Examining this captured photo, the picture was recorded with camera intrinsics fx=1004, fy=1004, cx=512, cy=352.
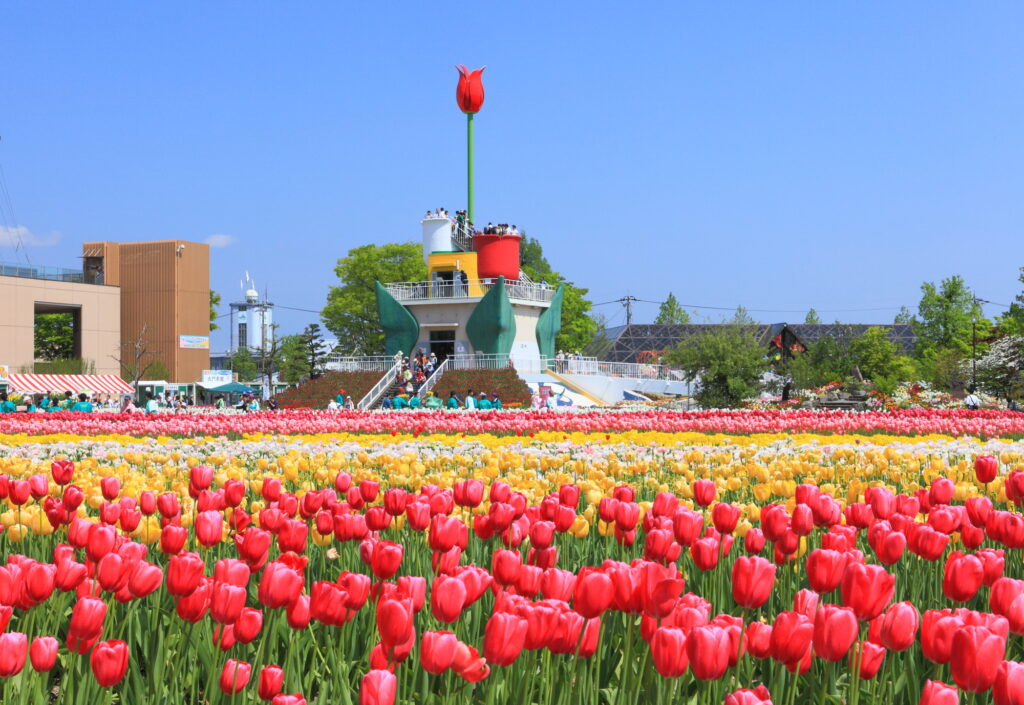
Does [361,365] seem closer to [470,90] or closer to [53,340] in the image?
[470,90]

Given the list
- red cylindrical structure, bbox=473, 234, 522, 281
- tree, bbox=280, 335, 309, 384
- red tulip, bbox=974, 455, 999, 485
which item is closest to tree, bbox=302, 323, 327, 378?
tree, bbox=280, 335, 309, 384

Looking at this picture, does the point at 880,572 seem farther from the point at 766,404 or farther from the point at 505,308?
the point at 505,308

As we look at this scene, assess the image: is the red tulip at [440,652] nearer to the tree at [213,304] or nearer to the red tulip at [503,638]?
the red tulip at [503,638]

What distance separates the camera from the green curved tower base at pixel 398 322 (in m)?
48.5

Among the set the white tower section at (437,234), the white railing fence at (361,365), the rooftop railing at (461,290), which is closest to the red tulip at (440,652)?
the white railing fence at (361,365)

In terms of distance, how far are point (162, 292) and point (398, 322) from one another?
108 ft

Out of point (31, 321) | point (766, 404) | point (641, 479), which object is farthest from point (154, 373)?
point (641, 479)

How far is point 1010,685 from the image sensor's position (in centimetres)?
187

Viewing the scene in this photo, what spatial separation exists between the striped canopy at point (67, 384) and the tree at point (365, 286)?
12.7 meters

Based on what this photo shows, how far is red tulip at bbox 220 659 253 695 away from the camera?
2434 mm

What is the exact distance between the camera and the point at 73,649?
8.99 ft

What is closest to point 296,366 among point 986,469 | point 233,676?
point 986,469

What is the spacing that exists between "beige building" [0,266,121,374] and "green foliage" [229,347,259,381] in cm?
4156

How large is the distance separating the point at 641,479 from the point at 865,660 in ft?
16.3
